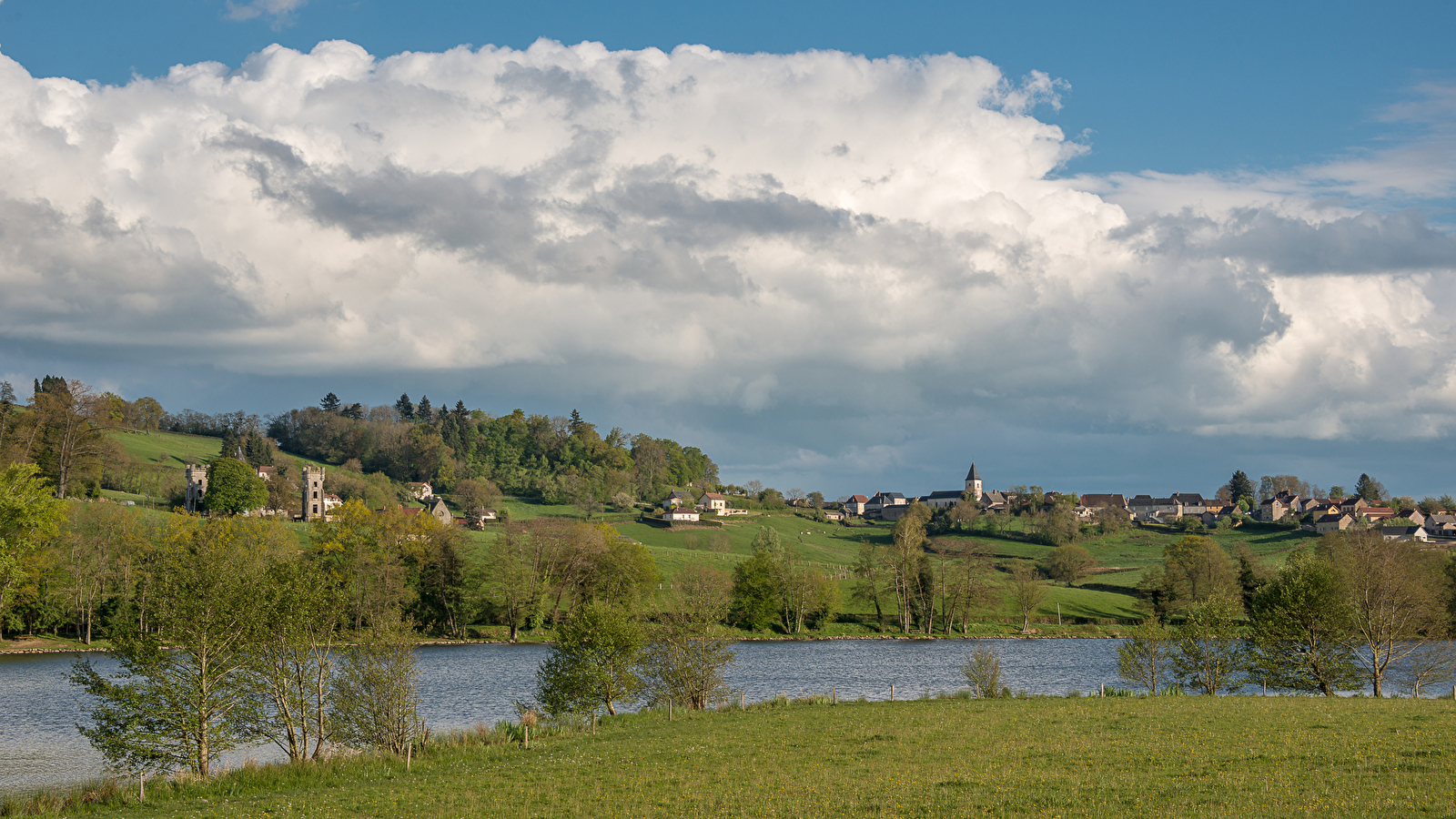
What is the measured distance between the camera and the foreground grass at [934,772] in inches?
746

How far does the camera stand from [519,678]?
63625 mm

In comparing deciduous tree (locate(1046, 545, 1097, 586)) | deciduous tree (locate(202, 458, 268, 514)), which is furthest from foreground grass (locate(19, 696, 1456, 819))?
deciduous tree (locate(202, 458, 268, 514))

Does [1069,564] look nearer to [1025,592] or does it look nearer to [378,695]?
[1025,592]

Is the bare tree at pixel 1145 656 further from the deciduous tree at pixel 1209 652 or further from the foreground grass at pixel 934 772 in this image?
the foreground grass at pixel 934 772

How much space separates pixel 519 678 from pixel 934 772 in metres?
46.6

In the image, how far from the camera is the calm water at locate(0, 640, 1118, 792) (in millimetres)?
38938

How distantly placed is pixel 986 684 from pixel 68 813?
38.4m

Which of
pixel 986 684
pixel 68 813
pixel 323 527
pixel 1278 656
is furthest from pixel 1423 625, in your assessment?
pixel 323 527

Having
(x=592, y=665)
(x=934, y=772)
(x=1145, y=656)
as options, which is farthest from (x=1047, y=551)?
(x=934, y=772)

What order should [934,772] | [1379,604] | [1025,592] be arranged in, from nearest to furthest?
1. [934,772]
2. [1379,604]
3. [1025,592]

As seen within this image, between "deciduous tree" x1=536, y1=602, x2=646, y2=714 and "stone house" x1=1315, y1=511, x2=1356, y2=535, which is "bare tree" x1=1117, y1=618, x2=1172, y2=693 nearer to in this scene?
"deciduous tree" x1=536, y1=602, x2=646, y2=714

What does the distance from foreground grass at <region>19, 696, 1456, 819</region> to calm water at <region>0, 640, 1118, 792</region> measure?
15072 mm

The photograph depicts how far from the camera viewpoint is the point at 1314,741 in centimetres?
2420

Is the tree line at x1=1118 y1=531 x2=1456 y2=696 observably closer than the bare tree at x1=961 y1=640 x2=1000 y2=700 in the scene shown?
No
